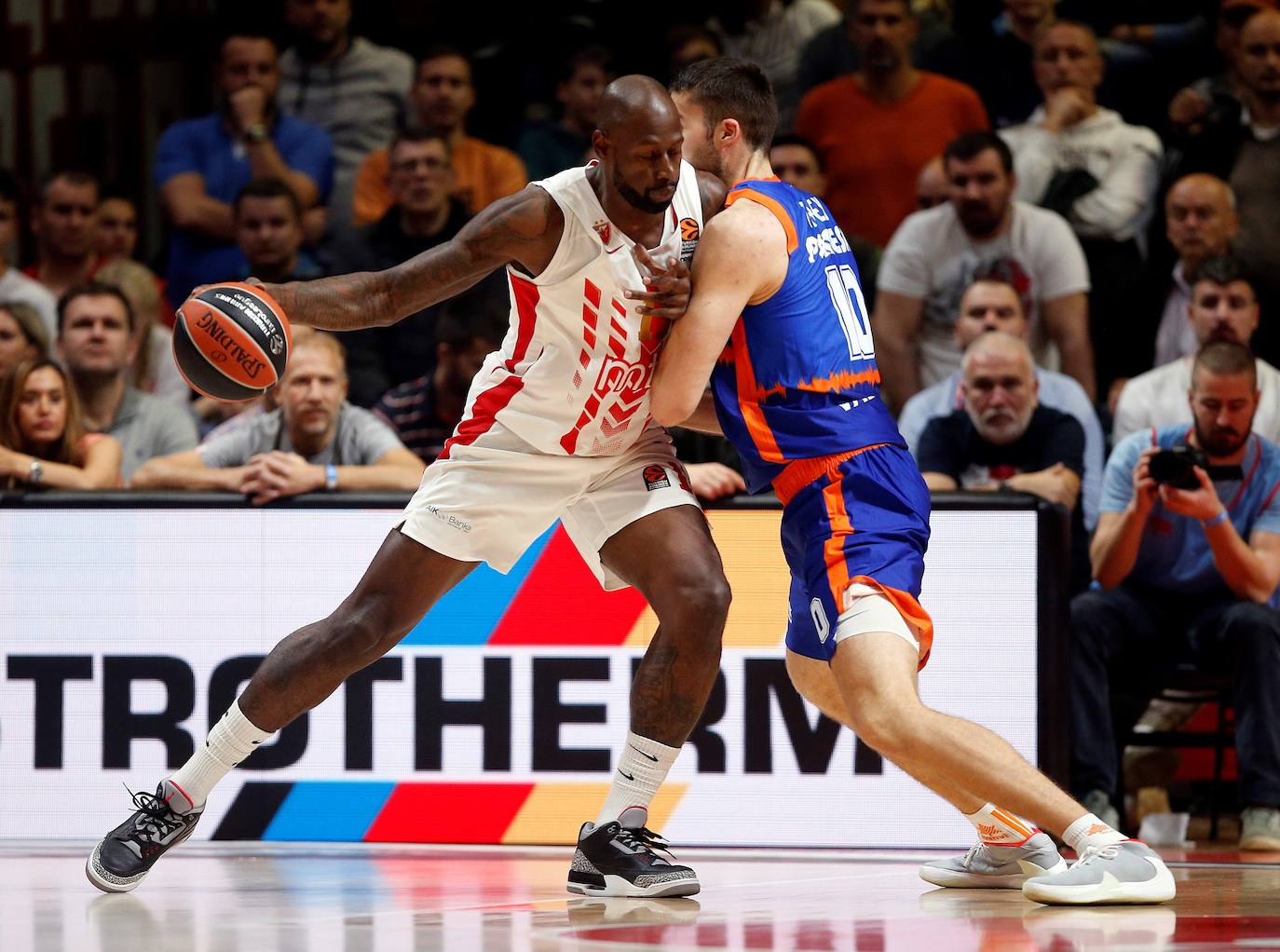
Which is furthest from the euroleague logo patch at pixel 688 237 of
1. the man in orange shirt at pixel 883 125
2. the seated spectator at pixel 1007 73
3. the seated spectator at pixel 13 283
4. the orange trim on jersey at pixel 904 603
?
the seated spectator at pixel 1007 73

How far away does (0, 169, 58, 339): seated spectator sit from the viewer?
862 centimetres

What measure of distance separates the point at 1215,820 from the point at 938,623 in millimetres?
1473

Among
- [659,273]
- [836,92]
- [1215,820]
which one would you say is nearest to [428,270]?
[659,273]

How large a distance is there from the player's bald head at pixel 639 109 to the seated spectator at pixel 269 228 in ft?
13.6

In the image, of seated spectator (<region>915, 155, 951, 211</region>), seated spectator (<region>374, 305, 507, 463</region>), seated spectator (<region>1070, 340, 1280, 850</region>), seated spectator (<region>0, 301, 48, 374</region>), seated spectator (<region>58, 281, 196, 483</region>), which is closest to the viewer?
seated spectator (<region>1070, 340, 1280, 850</region>)

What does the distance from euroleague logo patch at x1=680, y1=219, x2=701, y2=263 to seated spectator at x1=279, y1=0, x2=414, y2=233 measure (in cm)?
518

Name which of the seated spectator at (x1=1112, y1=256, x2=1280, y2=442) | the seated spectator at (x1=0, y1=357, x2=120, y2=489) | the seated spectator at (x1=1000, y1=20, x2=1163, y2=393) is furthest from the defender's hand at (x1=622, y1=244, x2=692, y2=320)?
the seated spectator at (x1=1000, y1=20, x2=1163, y2=393)

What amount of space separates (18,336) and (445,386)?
1.91 meters

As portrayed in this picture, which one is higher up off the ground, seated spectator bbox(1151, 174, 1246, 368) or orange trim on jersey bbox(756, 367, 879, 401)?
seated spectator bbox(1151, 174, 1246, 368)

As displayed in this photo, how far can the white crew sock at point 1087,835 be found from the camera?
4.09m

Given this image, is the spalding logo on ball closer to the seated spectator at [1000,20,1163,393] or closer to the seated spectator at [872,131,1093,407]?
the seated spectator at [872,131,1093,407]

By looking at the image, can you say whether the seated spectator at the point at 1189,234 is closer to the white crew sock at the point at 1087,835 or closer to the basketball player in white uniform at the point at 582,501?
the basketball player in white uniform at the point at 582,501

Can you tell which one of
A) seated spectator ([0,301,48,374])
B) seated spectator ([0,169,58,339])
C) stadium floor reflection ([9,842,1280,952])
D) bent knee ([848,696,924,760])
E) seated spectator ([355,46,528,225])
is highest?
seated spectator ([355,46,528,225])

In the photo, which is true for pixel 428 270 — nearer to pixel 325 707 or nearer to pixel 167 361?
pixel 325 707
